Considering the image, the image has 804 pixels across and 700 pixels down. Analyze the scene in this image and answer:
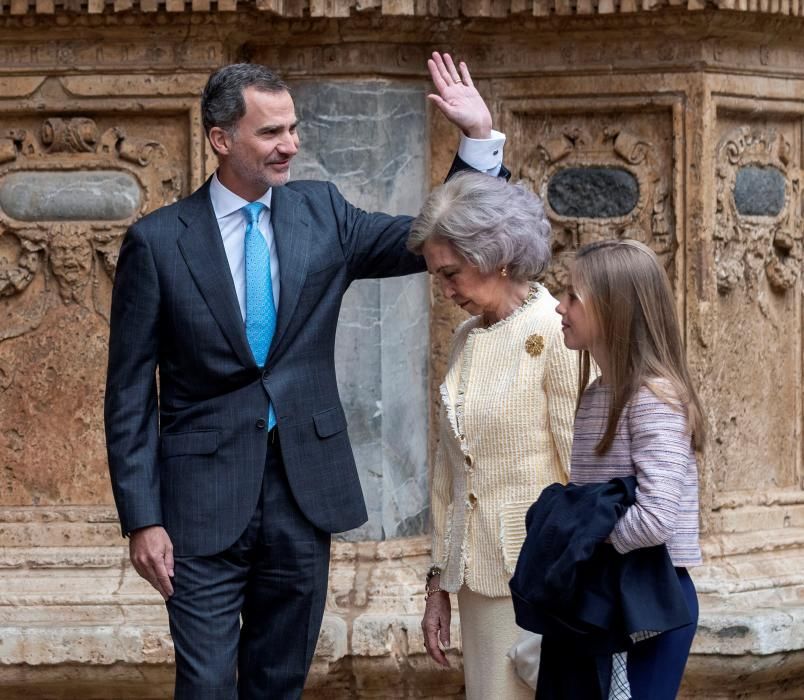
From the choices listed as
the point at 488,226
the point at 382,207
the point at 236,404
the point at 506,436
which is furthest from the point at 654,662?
the point at 382,207

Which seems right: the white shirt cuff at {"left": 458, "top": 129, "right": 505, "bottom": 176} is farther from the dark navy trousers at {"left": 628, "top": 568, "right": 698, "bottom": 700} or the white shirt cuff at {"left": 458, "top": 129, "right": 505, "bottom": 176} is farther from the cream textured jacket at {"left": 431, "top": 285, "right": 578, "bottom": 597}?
the dark navy trousers at {"left": 628, "top": 568, "right": 698, "bottom": 700}

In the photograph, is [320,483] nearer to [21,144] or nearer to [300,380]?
[300,380]

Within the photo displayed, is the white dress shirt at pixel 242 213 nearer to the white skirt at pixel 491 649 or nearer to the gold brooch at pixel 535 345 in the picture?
the gold brooch at pixel 535 345

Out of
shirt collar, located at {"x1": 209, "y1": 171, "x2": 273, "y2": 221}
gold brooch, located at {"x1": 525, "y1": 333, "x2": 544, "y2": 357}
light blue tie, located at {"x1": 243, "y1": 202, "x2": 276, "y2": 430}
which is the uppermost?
shirt collar, located at {"x1": 209, "y1": 171, "x2": 273, "y2": 221}

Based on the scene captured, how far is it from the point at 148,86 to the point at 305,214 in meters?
1.48

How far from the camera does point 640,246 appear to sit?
3.31 m

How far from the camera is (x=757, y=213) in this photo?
5512 millimetres

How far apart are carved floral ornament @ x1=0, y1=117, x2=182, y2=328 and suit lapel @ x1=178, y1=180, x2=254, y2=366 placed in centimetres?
151

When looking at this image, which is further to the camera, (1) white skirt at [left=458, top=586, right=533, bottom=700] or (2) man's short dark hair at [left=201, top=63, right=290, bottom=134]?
(2) man's short dark hair at [left=201, top=63, right=290, bottom=134]

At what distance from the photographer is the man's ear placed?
3.89m

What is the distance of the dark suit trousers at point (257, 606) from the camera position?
383cm

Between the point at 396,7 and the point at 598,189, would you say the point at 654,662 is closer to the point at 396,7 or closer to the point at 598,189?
the point at 598,189

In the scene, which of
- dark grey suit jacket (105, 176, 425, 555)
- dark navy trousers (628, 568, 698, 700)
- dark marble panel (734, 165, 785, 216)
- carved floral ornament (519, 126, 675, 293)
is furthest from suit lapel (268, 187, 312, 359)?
dark marble panel (734, 165, 785, 216)

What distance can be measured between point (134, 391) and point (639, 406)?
4.08ft
